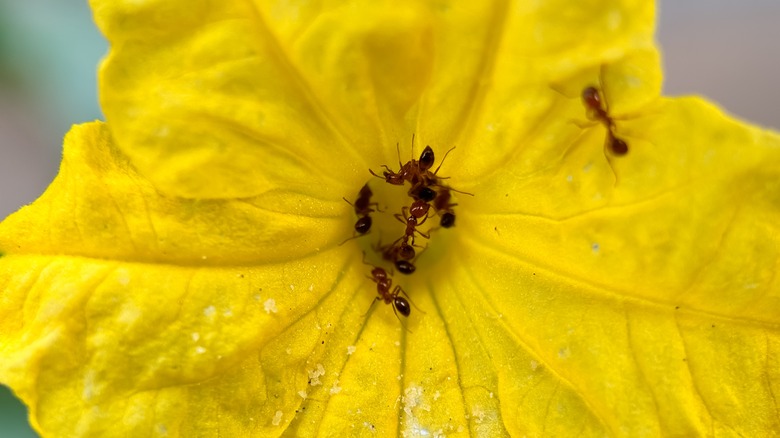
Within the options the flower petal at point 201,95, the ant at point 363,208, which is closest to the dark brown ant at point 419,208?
the ant at point 363,208

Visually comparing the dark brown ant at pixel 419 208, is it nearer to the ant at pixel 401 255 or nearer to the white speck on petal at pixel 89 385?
the ant at pixel 401 255

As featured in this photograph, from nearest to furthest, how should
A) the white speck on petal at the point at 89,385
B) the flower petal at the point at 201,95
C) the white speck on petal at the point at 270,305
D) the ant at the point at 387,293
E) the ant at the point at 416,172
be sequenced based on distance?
the flower petal at the point at 201,95 → the white speck on petal at the point at 89,385 → the white speck on petal at the point at 270,305 → the ant at the point at 416,172 → the ant at the point at 387,293

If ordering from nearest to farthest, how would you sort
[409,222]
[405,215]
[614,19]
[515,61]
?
[614,19]
[515,61]
[409,222]
[405,215]

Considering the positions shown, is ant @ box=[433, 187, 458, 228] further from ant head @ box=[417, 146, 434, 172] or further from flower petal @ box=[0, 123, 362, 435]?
flower petal @ box=[0, 123, 362, 435]

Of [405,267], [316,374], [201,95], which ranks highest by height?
[405,267]

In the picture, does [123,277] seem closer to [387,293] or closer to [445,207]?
[387,293]

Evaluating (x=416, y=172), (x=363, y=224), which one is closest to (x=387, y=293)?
(x=363, y=224)
